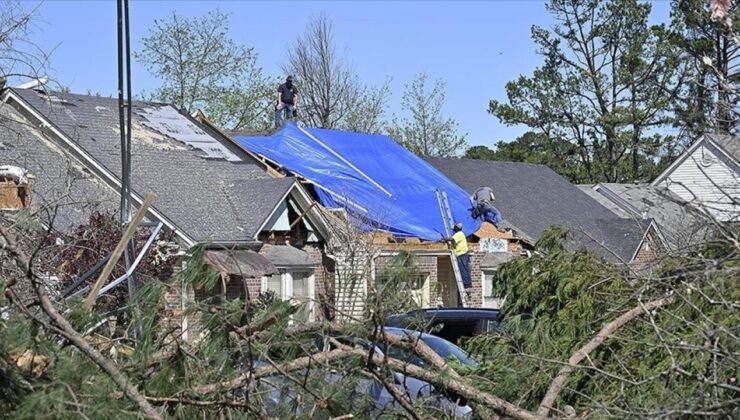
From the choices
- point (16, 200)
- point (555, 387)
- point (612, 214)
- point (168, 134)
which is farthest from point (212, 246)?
point (612, 214)

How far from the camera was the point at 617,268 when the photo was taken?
6.87m

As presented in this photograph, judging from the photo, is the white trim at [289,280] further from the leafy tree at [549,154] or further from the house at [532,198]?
the leafy tree at [549,154]

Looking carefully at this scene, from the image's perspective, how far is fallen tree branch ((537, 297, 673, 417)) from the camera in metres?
5.71

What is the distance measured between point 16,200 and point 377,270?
5103 mm

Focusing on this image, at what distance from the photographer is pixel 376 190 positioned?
24.4m

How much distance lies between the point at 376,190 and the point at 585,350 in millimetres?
18391

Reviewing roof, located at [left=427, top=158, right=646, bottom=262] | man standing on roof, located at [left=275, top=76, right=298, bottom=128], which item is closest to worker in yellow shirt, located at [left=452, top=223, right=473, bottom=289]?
roof, located at [left=427, top=158, right=646, bottom=262]

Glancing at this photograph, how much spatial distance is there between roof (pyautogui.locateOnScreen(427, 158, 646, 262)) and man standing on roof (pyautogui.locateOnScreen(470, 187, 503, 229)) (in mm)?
1716

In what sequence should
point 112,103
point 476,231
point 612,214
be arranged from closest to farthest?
point 112,103 → point 476,231 → point 612,214

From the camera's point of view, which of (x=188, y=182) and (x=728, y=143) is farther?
(x=188, y=182)

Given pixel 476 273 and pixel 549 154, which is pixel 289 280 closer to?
pixel 476 273

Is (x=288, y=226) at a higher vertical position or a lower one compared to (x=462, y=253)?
higher

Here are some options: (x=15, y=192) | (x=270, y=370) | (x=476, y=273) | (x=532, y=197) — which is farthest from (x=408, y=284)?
(x=532, y=197)

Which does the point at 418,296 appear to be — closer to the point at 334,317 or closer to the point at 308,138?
the point at 334,317
